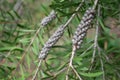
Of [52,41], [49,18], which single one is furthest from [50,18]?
[52,41]

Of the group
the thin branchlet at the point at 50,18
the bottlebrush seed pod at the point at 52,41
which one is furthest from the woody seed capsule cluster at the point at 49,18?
the bottlebrush seed pod at the point at 52,41

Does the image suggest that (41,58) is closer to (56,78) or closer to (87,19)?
(56,78)

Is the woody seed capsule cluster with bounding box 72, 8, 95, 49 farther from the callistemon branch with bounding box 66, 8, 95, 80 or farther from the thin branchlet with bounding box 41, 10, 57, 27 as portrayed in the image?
the thin branchlet with bounding box 41, 10, 57, 27

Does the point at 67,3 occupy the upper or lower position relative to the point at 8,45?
upper

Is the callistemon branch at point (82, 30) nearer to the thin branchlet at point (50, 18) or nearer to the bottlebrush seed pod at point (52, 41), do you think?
the bottlebrush seed pod at point (52, 41)

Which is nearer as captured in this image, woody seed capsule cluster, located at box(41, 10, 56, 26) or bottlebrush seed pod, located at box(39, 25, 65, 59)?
bottlebrush seed pod, located at box(39, 25, 65, 59)

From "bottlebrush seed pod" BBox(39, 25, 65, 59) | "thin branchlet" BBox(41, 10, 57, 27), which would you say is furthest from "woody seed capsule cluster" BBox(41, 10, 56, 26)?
"bottlebrush seed pod" BBox(39, 25, 65, 59)

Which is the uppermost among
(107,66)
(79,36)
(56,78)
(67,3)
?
(67,3)

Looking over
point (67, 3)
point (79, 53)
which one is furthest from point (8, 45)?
point (67, 3)
